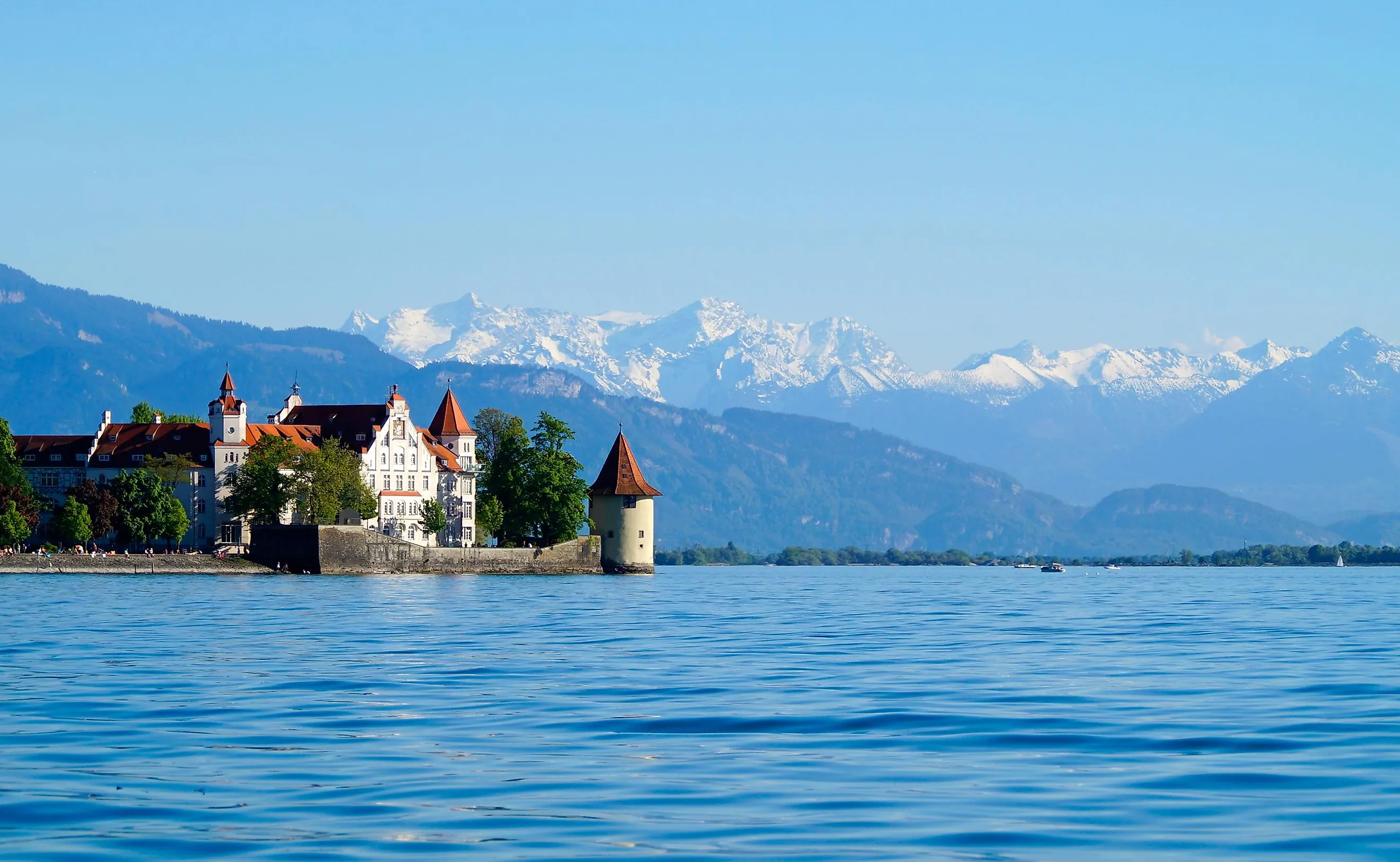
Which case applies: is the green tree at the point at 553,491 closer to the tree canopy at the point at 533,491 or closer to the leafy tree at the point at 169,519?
the tree canopy at the point at 533,491

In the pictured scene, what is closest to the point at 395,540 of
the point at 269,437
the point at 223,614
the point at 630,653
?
the point at 269,437

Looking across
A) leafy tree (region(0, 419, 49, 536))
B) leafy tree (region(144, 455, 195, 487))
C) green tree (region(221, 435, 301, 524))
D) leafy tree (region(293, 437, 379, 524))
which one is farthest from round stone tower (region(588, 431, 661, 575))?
leafy tree (region(0, 419, 49, 536))

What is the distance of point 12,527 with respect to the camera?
119 meters

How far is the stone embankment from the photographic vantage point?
111750mm

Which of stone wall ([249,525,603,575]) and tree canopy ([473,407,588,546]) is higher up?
tree canopy ([473,407,588,546])

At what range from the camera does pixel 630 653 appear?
149 feet

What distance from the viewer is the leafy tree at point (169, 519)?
127938 mm

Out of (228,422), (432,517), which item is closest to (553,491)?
(432,517)

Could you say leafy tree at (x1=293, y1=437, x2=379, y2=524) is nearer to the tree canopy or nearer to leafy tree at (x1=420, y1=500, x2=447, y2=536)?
the tree canopy

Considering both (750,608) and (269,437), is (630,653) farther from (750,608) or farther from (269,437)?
(269,437)

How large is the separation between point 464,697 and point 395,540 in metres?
95.3

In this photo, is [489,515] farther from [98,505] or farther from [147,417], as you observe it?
[147,417]

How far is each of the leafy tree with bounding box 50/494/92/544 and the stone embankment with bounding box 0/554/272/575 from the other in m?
6.63

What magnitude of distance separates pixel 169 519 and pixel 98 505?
4748 mm
